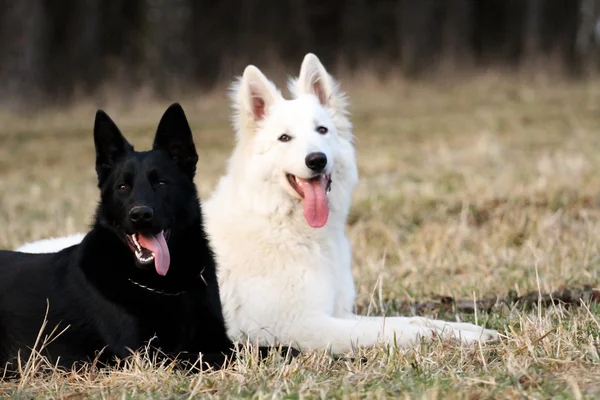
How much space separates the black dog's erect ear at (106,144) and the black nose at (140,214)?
1.33 ft

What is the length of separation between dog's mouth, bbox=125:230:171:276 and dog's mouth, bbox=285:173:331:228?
1.06 meters

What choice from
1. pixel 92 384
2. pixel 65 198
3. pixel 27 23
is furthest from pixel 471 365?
pixel 27 23

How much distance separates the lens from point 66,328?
13.7 ft

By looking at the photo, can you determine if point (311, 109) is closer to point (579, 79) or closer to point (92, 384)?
point (92, 384)

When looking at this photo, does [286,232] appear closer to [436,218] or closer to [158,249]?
[158,249]

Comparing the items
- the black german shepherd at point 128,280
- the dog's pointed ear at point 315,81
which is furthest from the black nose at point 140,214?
the dog's pointed ear at point 315,81

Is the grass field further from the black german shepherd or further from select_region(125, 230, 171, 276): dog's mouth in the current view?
select_region(125, 230, 171, 276): dog's mouth

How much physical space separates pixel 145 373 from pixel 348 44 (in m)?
29.0

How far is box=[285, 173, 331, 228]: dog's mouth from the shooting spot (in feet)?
16.5

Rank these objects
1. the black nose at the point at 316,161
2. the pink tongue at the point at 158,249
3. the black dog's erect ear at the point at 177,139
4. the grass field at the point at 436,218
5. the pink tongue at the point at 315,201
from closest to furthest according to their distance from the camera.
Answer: the grass field at the point at 436,218
the pink tongue at the point at 158,249
the black dog's erect ear at the point at 177,139
the black nose at the point at 316,161
the pink tongue at the point at 315,201

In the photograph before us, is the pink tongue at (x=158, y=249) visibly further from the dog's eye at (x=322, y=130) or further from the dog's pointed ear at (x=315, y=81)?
the dog's pointed ear at (x=315, y=81)

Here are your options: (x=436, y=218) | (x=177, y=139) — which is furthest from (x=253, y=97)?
(x=436, y=218)

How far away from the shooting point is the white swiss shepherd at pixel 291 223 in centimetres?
487

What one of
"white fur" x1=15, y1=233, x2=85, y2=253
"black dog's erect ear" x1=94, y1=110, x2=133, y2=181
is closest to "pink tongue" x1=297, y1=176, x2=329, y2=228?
"black dog's erect ear" x1=94, y1=110, x2=133, y2=181
